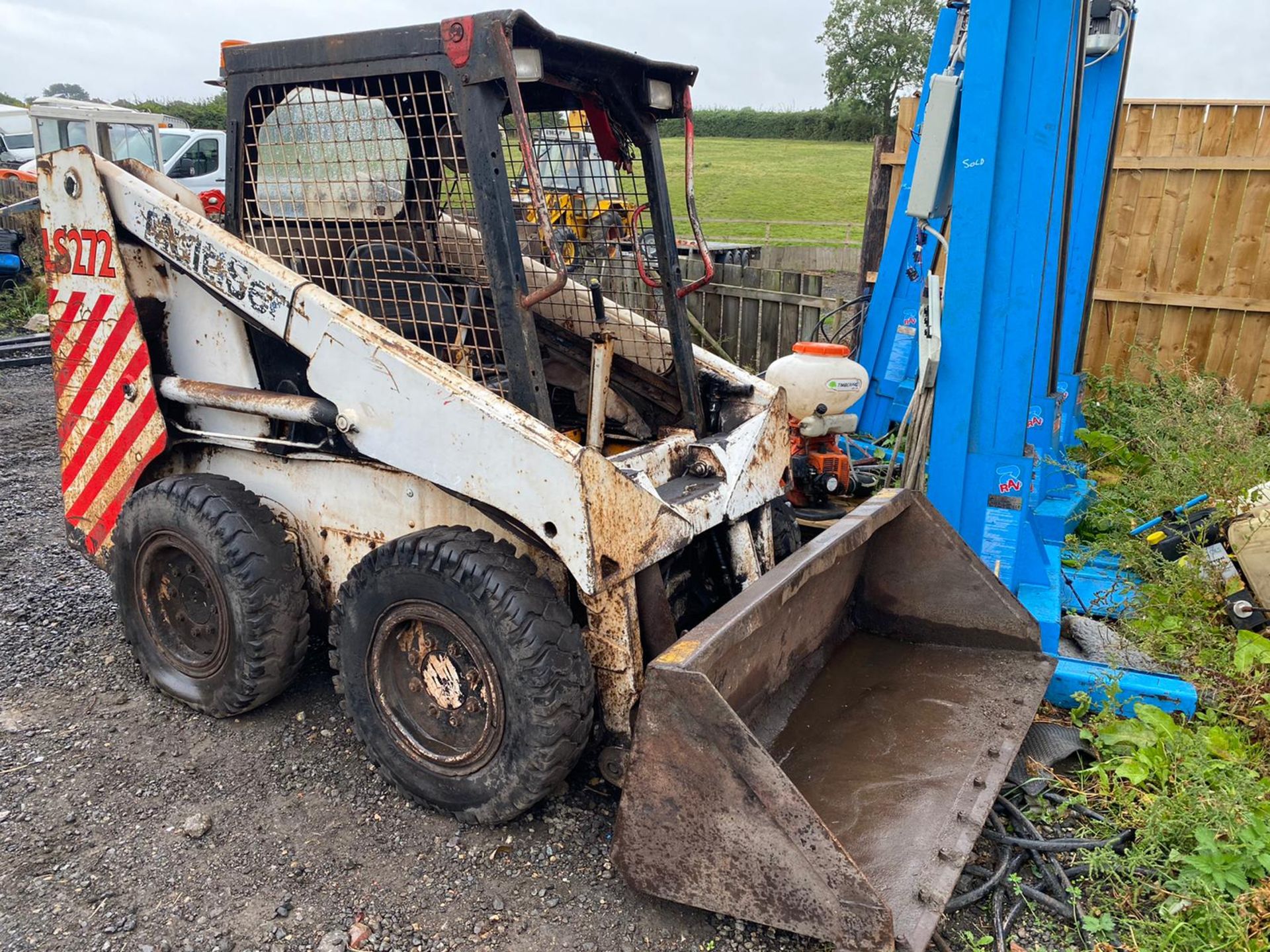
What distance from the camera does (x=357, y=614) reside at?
269 cm

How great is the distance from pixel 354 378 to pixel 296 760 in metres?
1.27

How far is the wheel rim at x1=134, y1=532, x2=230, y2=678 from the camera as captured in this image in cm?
309

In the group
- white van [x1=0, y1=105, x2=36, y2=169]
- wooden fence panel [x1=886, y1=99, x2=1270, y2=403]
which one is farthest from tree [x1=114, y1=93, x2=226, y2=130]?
wooden fence panel [x1=886, y1=99, x2=1270, y2=403]

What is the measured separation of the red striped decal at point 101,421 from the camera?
321 cm

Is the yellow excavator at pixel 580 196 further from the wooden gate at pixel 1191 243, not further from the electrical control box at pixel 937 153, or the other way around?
the wooden gate at pixel 1191 243

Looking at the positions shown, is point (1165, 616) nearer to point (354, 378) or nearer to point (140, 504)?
point (354, 378)

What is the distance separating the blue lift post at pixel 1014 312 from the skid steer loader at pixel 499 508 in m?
0.40

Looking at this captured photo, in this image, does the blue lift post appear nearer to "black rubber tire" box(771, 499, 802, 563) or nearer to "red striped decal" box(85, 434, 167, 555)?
"black rubber tire" box(771, 499, 802, 563)

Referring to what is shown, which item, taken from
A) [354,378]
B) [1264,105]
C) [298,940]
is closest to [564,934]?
[298,940]

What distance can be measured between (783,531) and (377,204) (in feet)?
5.77

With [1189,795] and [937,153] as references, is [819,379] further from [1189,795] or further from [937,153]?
[1189,795]

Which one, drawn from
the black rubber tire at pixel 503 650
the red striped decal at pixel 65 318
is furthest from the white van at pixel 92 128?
the black rubber tire at pixel 503 650

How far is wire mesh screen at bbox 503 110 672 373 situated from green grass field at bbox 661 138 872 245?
14.5 metres

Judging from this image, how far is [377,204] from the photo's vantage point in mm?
2930
